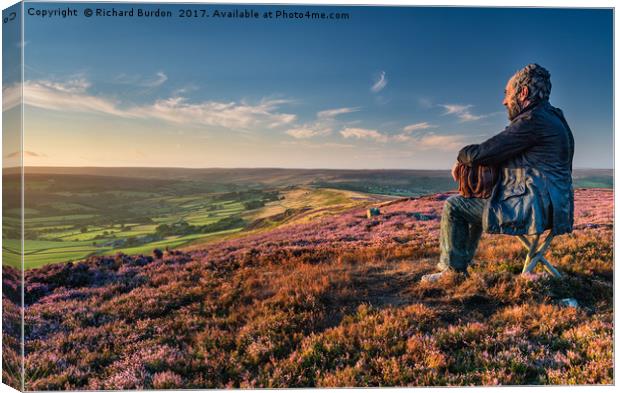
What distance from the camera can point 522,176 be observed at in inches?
193

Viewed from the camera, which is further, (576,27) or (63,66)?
(576,27)

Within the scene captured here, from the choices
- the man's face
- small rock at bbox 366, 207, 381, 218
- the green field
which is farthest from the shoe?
the man's face

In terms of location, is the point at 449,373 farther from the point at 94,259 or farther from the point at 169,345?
the point at 94,259

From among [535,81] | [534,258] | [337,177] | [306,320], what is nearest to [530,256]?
[534,258]

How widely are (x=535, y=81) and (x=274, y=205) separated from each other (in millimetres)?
4081

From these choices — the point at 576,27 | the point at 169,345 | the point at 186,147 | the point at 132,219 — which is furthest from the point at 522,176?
the point at 132,219

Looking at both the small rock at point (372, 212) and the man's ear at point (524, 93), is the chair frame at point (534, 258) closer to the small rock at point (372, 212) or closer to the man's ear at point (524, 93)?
the man's ear at point (524, 93)

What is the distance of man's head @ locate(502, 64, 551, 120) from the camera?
15.6ft

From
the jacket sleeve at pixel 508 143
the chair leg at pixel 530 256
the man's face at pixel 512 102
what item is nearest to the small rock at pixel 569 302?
the chair leg at pixel 530 256

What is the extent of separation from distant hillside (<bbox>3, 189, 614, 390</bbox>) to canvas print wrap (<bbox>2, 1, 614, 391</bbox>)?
0.09ft

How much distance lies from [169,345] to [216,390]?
2.82 feet

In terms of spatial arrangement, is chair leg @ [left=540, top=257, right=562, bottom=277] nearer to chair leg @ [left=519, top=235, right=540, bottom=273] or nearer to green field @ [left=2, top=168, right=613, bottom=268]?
chair leg @ [left=519, top=235, right=540, bottom=273]

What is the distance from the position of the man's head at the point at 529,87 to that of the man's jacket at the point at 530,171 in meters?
0.09

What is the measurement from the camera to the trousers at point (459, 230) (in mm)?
5152
